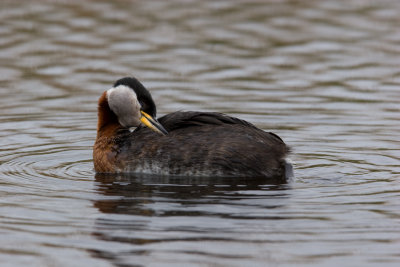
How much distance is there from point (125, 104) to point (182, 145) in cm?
97

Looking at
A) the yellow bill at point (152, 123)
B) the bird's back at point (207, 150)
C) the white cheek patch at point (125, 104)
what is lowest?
the bird's back at point (207, 150)

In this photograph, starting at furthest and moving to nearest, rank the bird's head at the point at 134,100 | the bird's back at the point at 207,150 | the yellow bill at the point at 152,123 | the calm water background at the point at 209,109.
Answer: the bird's head at the point at 134,100 → the yellow bill at the point at 152,123 → the bird's back at the point at 207,150 → the calm water background at the point at 209,109

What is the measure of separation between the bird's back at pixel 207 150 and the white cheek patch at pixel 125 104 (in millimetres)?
362

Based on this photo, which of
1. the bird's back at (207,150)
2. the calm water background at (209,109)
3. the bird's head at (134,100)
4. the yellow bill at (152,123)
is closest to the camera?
the calm water background at (209,109)

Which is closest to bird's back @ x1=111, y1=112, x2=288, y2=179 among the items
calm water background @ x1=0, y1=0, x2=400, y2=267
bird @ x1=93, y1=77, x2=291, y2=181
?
bird @ x1=93, y1=77, x2=291, y2=181

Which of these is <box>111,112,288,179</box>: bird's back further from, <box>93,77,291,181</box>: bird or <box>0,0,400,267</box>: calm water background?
<box>0,0,400,267</box>: calm water background

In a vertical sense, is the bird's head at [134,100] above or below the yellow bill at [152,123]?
above

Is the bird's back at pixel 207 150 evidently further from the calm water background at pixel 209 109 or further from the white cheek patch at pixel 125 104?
the white cheek patch at pixel 125 104

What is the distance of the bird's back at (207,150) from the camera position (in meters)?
10.2

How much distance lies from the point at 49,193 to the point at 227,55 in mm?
8744

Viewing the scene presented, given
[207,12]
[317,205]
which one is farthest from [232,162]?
[207,12]

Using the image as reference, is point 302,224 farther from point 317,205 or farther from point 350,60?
point 350,60

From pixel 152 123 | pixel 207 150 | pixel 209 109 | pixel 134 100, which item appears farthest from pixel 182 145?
pixel 209 109

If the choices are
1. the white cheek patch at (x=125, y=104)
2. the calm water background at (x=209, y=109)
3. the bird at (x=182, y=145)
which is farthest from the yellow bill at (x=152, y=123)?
the calm water background at (x=209, y=109)
